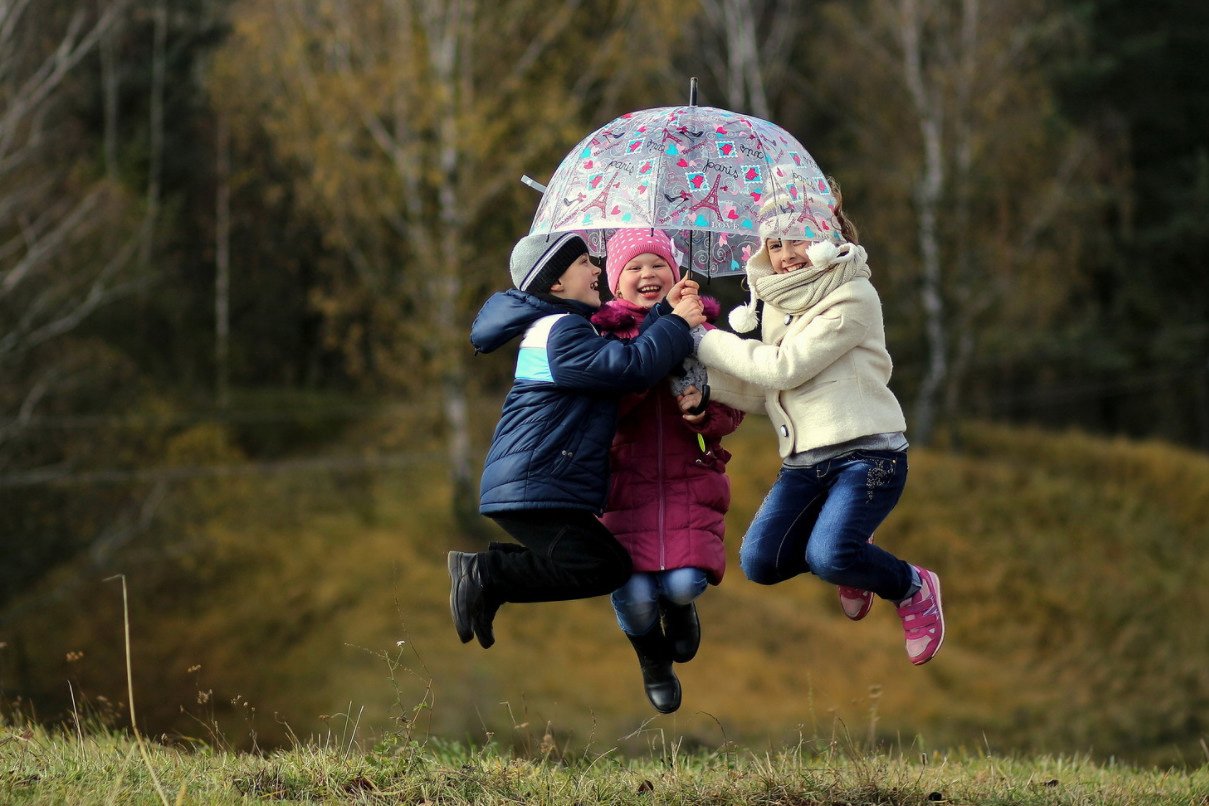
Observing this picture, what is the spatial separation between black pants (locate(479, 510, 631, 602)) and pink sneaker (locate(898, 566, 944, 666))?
103 cm

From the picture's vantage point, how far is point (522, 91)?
2050 cm

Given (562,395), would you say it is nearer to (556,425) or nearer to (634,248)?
(556,425)

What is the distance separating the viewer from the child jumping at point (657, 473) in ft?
17.4

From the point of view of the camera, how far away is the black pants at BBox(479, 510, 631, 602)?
5094 millimetres

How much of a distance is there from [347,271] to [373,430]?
2.68 m

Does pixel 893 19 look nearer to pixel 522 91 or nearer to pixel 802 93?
pixel 802 93

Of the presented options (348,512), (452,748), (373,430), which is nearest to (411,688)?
(348,512)

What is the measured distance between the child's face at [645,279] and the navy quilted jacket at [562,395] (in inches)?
5.2

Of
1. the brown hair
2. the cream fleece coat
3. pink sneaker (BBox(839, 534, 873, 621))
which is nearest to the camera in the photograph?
the cream fleece coat

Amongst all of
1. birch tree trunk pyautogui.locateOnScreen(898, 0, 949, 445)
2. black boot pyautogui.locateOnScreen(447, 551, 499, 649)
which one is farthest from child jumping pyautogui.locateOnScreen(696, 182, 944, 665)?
birch tree trunk pyautogui.locateOnScreen(898, 0, 949, 445)

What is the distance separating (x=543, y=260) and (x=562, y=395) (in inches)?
19.2

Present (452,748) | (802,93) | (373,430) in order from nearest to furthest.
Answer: (452,748) → (373,430) → (802,93)

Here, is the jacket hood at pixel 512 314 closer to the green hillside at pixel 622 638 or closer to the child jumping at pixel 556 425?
the child jumping at pixel 556 425

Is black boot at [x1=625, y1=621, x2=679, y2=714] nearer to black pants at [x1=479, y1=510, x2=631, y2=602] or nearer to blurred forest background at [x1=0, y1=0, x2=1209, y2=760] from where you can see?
black pants at [x1=479, y1=510, x2=631, y2=602]
